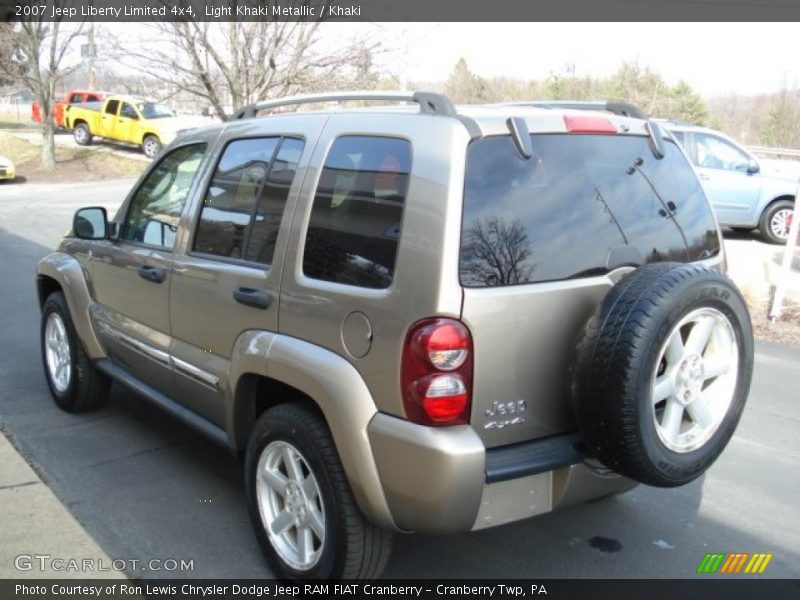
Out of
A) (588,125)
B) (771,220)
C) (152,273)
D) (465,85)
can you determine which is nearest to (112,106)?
(465,85)

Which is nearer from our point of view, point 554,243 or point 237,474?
point 554,243

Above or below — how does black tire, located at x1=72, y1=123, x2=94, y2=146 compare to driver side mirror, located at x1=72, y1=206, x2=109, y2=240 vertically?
above

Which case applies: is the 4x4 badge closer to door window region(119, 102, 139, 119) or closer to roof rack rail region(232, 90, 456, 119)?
roof rack rail region(232, 90, 456, 119)

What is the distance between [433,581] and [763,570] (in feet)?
4.88

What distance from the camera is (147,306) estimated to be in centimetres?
409

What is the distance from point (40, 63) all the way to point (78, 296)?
73.8 feet

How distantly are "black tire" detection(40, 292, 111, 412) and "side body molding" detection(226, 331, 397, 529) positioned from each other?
2.33m

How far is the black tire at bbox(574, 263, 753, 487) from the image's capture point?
2578 millimetres

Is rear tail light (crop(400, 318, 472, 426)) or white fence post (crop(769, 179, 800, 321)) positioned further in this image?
white fence post (crop(769, 179, 800, 321))

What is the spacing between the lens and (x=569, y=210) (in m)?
2.87

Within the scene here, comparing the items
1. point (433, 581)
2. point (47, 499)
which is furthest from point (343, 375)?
point (47, 499)

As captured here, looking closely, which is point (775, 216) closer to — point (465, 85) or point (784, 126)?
point (465, 85)

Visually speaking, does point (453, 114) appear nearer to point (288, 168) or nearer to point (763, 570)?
point (288, 168)

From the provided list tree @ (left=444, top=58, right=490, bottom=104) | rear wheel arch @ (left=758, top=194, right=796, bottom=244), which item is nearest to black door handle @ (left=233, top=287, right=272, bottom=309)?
rear wheel arch @ (left=758, top=194, right=796, bottom=244)
